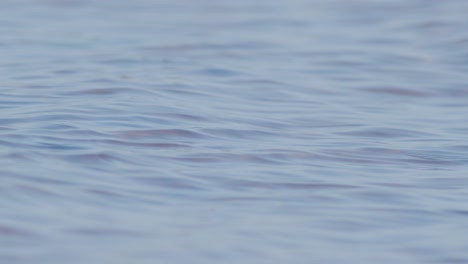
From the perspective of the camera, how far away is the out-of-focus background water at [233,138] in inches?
163

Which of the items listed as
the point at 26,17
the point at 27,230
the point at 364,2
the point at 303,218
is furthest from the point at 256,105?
the point at 364,2

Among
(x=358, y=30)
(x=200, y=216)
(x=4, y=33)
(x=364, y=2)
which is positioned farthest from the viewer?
(x=364, y=2)

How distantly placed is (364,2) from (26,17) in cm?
325

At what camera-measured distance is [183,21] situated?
31.7ft

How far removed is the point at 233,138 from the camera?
5.72 meters

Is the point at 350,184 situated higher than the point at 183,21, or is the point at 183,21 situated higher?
the point at 183,21

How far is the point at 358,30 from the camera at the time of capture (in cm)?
930

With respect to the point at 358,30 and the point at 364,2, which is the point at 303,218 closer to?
the point at 358,30

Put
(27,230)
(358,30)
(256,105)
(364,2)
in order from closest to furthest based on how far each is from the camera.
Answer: (27,230)
(256,105)
(358,30)
(364,2)

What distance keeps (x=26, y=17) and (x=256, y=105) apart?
3525mm

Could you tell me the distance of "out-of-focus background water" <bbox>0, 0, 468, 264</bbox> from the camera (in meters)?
4.14

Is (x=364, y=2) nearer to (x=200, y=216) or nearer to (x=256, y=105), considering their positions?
(x=256, y=105)

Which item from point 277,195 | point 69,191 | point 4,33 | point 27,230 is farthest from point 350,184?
point 4,33

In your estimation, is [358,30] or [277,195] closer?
[277,195]
